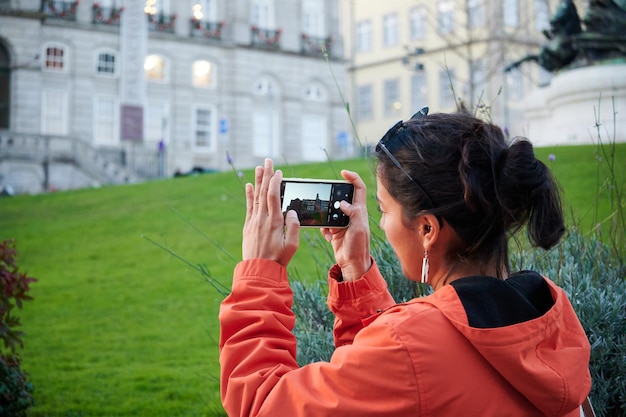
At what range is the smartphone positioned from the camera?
1.78 meters

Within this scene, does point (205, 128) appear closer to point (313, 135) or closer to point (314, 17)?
point (313, 135)

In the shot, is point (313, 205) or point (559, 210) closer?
point (559, 210)

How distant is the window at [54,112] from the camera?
103 feet

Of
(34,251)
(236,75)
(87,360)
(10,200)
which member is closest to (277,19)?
(236,75)

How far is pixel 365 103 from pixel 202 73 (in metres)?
18.6

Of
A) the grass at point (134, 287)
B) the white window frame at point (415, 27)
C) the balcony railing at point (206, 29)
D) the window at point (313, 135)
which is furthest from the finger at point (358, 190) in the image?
the white window frame at point (415, 27)

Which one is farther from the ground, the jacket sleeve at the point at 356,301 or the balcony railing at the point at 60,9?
the balcony railing at the point at 60,9

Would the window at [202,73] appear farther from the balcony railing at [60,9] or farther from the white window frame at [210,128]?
the balcony railing at [60,9]

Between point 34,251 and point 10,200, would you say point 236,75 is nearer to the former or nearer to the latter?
point 10,200

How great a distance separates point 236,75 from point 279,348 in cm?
3501

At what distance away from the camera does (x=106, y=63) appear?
1288 inches

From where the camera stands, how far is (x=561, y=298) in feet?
4.99

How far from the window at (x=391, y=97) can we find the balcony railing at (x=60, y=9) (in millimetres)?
23397

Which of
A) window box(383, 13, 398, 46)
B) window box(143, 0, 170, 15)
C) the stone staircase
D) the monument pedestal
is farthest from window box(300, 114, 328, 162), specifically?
the monument pedestal
